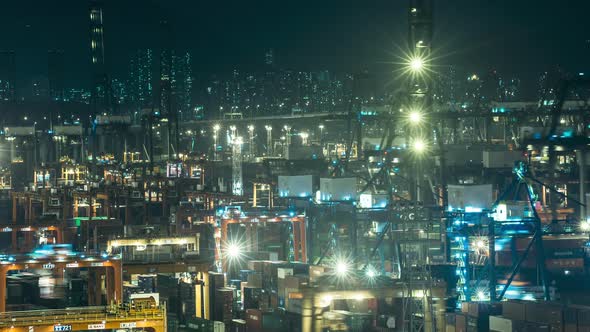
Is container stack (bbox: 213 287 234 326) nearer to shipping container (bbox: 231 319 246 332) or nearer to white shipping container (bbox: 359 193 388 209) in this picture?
shipping container (bbox: 231 319 246 332)

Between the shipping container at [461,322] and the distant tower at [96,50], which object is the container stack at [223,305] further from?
the distant tower at [96,50]

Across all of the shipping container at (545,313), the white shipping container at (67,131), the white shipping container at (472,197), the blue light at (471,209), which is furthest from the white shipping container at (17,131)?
the shipping container at (545,313)

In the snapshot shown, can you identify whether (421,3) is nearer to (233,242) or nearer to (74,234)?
(233,242)

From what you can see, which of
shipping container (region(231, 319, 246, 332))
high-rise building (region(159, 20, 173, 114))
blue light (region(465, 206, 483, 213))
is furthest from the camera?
high-rise building (region(159, 20, 173, 114))

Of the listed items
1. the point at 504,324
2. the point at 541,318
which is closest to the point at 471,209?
the point at 504,324

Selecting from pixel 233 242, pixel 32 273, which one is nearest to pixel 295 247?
pixel 233 242

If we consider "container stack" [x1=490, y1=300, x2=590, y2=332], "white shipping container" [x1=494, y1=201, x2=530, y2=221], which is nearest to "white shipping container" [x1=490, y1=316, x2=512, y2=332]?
"container stack" [x1=490, y1=300, x2=590, y2=332]
